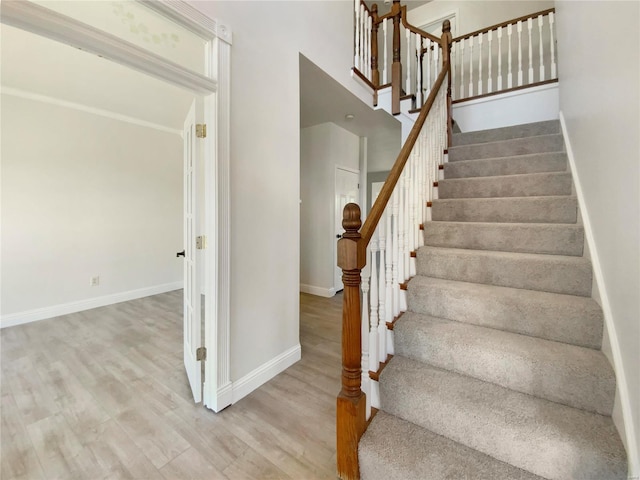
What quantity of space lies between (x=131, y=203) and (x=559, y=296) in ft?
15.8

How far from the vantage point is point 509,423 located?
1041 mm

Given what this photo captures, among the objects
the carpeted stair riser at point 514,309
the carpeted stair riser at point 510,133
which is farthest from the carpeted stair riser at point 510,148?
the carpeted stair riser at point 514,309

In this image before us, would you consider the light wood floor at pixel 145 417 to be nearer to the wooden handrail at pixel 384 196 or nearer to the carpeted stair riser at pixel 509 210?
the wooden handrail at pixel 384 196

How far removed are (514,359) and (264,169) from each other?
70.2 inches

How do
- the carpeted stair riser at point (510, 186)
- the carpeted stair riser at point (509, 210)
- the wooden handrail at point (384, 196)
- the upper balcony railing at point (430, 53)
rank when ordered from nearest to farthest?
the wooden handrail at point (384, 196) → the carpeted stair riser at point (509, 210) → the carpeted stair riser at point (510, 186) → the upper balcony railing at point (430, 53)

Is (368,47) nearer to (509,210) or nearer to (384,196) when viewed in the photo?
(509,210)

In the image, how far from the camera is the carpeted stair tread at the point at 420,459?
0.99 m

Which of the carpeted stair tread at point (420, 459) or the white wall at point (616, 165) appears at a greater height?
the white wall at point (616, 165)

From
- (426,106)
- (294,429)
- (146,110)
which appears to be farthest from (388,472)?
(146,110)

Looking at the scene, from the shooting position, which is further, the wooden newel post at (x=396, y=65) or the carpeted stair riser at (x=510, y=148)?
the wooden newel post at (x=396, y=65)

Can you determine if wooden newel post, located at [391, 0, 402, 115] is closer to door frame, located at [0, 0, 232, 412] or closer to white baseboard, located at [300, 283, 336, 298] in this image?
door frame, located at [0, 0, 232, 412]

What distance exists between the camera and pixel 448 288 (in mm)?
1573

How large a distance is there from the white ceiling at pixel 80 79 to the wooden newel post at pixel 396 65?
2.38 metres

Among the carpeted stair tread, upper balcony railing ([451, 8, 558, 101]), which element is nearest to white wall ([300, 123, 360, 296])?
upper balcony railing ([451, 8, 558, 101])
